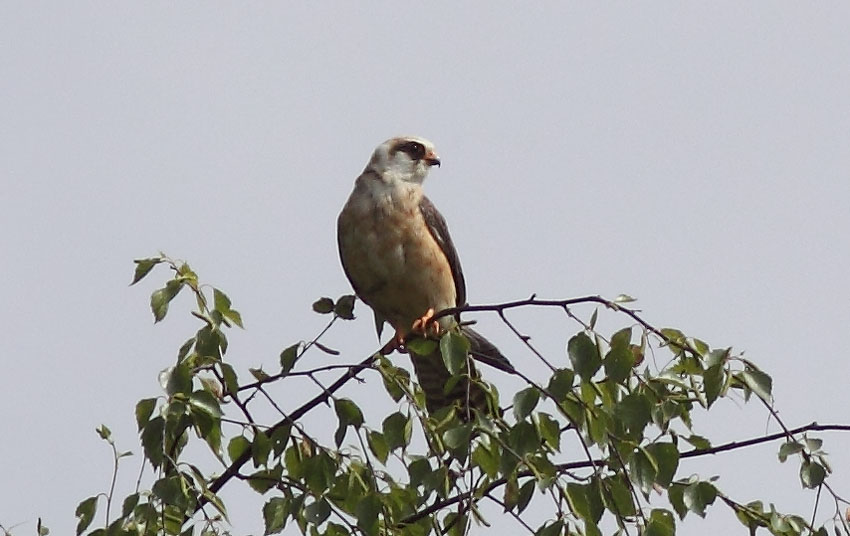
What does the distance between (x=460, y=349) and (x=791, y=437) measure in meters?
0.83

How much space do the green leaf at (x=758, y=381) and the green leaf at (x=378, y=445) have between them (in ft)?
3.14

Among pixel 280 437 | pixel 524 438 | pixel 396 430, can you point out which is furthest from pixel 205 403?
pixel 524 438

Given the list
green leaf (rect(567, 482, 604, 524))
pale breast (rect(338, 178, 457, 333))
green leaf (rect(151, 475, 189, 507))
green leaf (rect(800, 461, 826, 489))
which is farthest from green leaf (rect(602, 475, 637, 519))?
pale breast (rect(338, 178, 457, 333))

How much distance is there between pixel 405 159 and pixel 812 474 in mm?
3584

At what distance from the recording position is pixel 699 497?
10.2ft

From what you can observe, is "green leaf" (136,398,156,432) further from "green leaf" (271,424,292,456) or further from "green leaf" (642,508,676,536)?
"green leaf" (642,508,676,536)

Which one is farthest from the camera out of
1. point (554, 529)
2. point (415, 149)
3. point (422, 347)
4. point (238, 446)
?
point (415, 149)

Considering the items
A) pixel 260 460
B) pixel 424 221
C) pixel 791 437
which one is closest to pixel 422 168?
pixel 424 221

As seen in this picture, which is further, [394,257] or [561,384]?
[394,257]

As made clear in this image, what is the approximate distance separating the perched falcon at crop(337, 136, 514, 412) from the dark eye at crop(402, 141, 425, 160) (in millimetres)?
208

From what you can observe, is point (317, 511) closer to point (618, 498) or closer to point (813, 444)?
point (618, 498)

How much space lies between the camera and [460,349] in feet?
10.8

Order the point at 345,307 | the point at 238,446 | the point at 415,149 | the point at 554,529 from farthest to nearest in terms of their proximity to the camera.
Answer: the point at 415,149, the point at 345,307, the point at 238,446, the point at 554,529

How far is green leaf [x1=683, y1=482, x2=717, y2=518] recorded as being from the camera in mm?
3115
